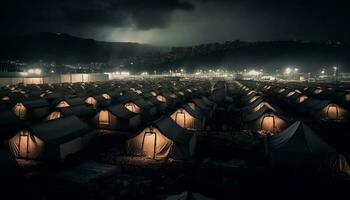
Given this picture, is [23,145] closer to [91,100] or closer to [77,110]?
[77,110]

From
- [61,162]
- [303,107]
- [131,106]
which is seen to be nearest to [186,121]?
[131,106]

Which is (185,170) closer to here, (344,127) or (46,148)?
(46,148)

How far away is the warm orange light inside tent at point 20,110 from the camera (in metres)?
29.5

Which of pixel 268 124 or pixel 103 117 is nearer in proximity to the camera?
pixel 268 124

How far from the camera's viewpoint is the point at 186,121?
25.2 m

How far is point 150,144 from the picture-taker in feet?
55.8

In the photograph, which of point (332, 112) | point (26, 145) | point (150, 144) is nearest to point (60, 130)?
point (26, 145)

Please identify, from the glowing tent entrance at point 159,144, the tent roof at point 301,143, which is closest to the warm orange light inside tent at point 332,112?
the tent roof at point 301,143

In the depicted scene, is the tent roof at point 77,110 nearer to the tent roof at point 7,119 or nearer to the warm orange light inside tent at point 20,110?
the tent roof at point 7,119

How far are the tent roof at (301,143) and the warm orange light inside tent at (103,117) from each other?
15424mm

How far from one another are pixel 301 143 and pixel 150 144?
30.5 ft

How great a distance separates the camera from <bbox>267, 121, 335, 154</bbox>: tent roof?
14.6 meters

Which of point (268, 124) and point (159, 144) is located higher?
point (268, 124)

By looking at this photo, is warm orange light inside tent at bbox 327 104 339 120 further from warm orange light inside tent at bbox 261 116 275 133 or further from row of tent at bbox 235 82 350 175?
row of tent at bbox 235 82 350 175
